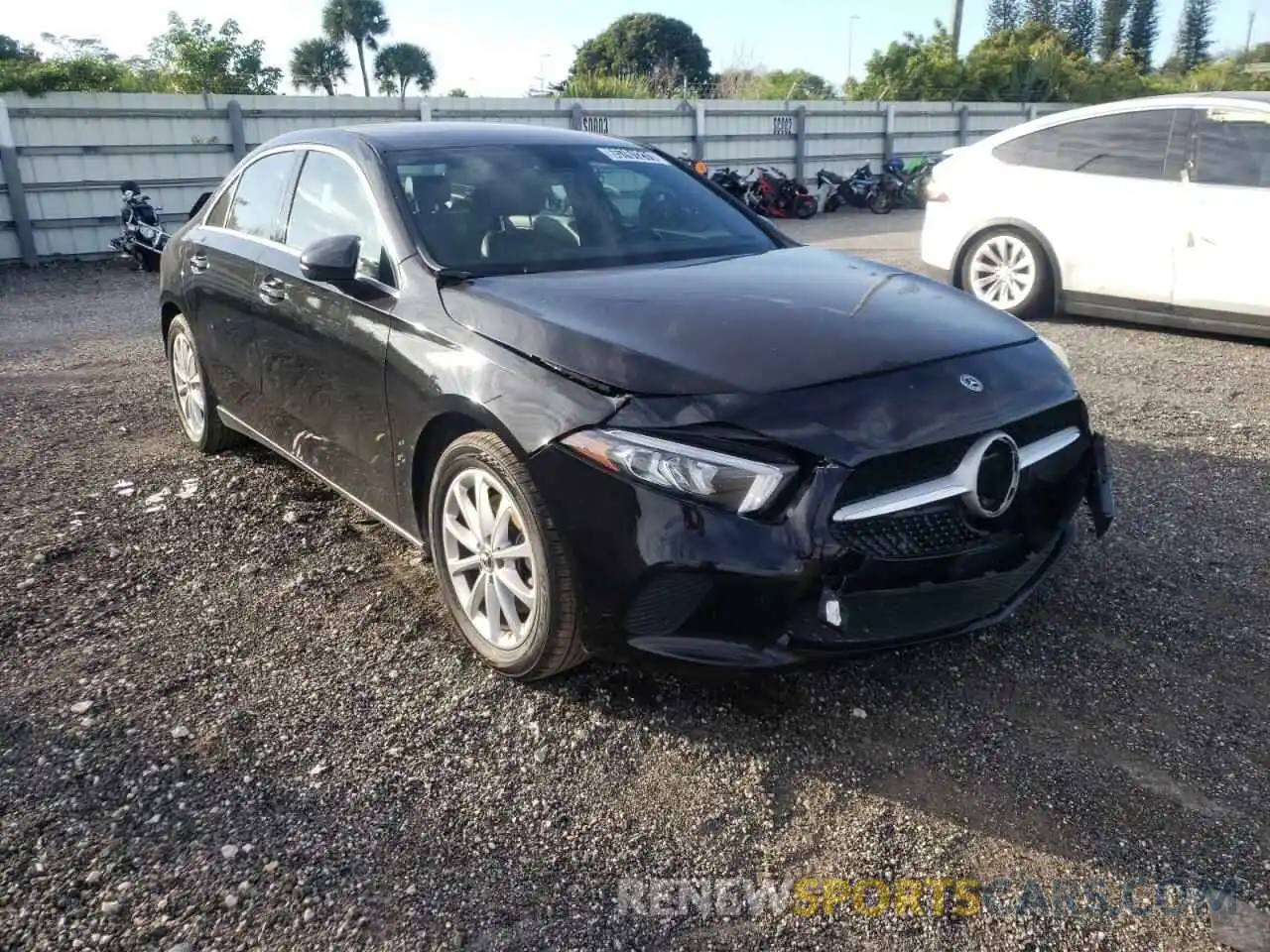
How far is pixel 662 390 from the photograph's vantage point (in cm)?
264

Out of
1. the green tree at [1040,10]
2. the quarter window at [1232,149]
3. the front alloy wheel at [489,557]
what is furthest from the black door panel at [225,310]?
the green tree at [1040,10]

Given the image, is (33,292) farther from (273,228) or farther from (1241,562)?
(1241,562)

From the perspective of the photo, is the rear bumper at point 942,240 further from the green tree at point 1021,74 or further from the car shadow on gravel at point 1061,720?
the green tree at point 1021,74

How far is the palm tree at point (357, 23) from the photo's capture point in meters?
68.4

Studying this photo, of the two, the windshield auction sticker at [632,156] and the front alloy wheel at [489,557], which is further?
the windshield auction sticker at [632,156]

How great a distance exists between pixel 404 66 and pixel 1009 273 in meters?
69.4

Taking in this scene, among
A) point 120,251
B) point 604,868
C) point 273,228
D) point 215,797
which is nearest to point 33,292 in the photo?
point 120,251

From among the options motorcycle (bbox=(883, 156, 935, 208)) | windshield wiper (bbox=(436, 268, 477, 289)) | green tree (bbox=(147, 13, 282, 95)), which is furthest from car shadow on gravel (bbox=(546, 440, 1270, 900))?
green tree (bbox=(147, 13, 282, 95))

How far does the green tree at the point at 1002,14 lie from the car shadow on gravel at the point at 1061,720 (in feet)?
226

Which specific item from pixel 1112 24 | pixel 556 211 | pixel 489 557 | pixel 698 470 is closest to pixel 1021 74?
pixel 556 211

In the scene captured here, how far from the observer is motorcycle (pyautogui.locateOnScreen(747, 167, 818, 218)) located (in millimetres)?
18734

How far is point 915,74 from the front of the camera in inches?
1120

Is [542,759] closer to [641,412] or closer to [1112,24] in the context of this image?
[641,412]

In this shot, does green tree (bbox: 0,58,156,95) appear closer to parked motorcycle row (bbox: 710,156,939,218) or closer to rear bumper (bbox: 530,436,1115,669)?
parked motorcycle row (bbox: 710,156,939,218)
